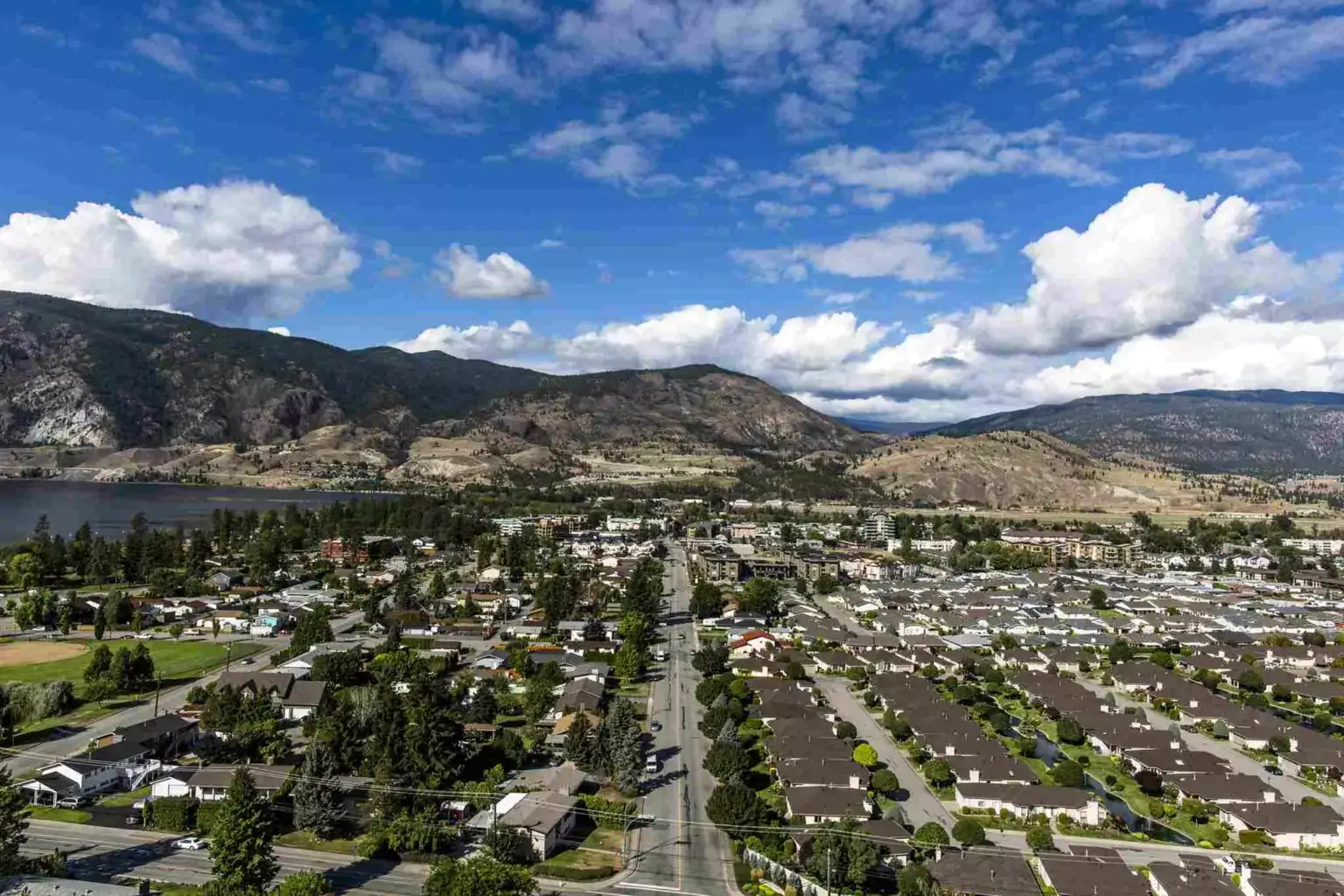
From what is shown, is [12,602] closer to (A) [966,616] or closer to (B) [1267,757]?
(A) [966,616]

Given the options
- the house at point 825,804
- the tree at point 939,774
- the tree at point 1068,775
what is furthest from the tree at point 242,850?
the tree at point 1068,775

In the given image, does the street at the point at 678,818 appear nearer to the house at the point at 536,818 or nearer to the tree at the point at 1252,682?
the house at the point at 536,818

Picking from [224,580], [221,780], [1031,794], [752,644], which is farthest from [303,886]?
[224,580]

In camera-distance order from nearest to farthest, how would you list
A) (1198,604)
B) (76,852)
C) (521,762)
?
(76,852)
(521,762)
(1198,604)

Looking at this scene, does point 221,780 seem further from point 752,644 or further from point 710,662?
point 752,644

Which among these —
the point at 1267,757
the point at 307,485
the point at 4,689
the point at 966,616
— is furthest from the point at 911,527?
the point at 307,485

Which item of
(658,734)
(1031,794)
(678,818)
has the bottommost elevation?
(658,734)

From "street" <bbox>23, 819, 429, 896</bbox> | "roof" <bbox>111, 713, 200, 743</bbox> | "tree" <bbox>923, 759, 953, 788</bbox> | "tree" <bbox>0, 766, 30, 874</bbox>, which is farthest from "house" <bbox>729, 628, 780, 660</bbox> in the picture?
"tree" <bbox>0, 766, 30, 874</bbox>
